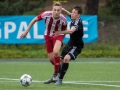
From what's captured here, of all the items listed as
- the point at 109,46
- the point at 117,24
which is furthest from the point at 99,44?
the point at 117,24

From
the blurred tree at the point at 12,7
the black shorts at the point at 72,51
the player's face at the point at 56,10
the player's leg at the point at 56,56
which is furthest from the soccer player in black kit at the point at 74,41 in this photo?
the blurred tree at the point at 12,7

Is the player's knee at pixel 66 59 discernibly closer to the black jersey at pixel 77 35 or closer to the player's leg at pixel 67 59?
the player's leg at pixel 67 59

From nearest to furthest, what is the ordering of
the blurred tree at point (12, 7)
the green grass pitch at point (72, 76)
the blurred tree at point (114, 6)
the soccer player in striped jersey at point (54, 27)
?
the green grass pitch at point (72, 76)
the soccer player in striped jersey at point (54, 27)
the blurred tree at point (12, 7)
the blurred tree at point (114, 6)

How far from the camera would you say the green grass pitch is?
12.7 metres

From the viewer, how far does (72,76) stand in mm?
15461

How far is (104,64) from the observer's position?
19766 mm

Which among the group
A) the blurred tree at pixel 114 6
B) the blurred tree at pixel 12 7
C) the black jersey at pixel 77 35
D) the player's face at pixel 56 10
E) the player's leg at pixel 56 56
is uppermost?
the player's face at pixel 56 10

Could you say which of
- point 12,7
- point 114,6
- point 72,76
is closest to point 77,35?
point 72,76

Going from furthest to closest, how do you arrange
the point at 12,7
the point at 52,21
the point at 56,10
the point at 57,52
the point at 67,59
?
the point at 12,7 < the point at 52,21 < the point at 57,52 < the point at 56,10 < the point at 67,59

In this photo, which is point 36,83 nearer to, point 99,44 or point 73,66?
point 73,66

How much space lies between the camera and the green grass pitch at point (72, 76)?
12.7 meters

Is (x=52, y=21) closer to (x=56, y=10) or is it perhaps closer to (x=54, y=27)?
(x=54, y=27)

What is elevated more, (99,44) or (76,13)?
(76,13)

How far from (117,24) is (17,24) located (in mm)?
5103
